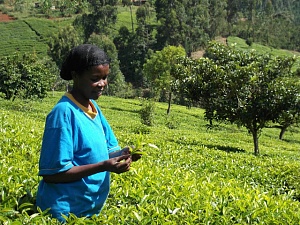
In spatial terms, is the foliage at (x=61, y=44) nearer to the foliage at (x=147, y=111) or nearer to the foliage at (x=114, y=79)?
the foliage at (x=114, y=79)

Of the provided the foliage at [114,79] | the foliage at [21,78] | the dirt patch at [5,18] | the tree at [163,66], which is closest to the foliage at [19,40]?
the dirt patch at [5,18]

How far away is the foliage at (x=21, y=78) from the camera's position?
25047 mm

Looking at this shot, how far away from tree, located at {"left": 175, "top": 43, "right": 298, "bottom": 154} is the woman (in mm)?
11274

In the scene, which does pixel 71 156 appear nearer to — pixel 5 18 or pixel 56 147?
pixel 56 147

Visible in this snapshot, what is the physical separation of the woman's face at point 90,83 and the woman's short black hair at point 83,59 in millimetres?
36

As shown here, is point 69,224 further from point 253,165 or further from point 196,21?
point 196,21

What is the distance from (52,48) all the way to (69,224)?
208 ft

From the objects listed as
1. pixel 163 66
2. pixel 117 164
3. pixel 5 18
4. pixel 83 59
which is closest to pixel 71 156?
pixel 117 164

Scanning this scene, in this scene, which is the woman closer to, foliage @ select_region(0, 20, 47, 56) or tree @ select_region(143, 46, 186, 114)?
tree @ select_region(143, 46, 186, 114)

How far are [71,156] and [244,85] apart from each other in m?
12.1

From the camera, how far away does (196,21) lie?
77.4 meters

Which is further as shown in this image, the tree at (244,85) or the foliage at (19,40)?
the foliage at (19,40)

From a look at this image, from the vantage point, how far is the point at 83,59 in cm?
279

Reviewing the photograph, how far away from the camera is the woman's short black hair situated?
279 centimetres
